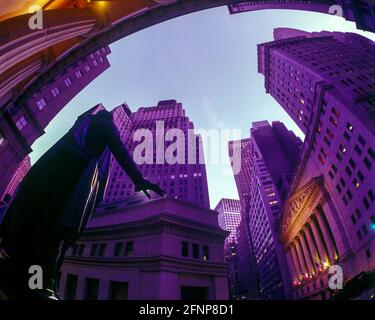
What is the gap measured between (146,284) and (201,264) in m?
4.41

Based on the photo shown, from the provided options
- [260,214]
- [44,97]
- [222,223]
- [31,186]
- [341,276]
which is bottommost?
[31,186]

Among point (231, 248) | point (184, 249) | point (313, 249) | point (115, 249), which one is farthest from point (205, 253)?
point (231, 248)

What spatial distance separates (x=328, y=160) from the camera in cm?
4409

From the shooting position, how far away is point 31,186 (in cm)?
317

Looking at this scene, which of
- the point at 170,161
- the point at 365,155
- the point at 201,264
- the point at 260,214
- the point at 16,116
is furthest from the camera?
the point at 260,214

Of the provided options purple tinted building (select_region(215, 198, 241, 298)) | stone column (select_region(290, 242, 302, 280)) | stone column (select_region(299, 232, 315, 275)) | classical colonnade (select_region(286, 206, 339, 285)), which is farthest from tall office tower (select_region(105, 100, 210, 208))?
purple tinted building (select_region(215, 198, 241, 298))

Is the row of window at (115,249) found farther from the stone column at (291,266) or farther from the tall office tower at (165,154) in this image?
the stone column at (291,266)

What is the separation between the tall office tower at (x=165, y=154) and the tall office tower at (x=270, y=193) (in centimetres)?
2897

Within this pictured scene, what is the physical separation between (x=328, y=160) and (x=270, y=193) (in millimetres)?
50267

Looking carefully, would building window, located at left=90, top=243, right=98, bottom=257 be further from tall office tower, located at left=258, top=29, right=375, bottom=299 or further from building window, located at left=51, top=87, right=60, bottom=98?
tall office tower, located at left=258, top=29, right=375, bottom=299

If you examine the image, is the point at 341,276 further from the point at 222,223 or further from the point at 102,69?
the point at 222,223

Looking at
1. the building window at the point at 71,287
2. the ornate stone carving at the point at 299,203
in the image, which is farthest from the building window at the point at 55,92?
the ornate stone carving at the point at 299,203
